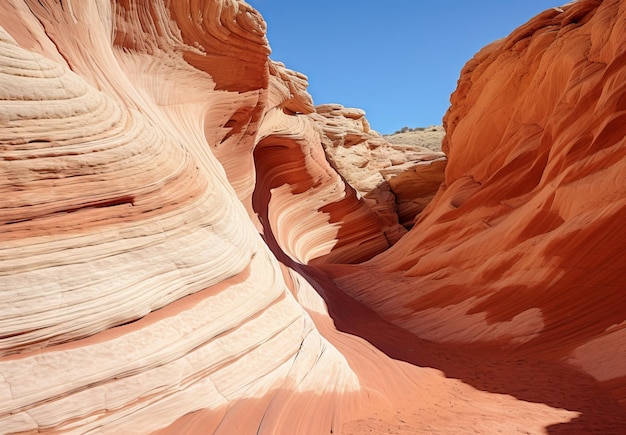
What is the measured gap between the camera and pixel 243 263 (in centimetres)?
479

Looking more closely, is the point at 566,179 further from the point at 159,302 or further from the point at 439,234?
the point at 159,302

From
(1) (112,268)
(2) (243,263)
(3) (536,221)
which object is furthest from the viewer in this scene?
(3) (536,221)

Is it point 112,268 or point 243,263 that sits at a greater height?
point 243,263

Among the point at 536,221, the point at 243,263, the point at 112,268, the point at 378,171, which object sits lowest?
the point at 112,268

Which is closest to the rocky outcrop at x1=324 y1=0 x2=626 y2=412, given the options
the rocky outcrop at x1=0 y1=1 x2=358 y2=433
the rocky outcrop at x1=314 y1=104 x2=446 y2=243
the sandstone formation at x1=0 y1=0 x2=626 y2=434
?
the sandstone formation at x1=0 y1=0 x2=626 y2=434

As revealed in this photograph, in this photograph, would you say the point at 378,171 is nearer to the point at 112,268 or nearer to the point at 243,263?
the point at 243,263

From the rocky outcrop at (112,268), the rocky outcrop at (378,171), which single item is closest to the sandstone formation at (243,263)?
the rocky outcrop at (112,268)

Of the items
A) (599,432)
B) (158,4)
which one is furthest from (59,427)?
(158,4)

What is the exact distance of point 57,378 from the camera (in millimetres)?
2779

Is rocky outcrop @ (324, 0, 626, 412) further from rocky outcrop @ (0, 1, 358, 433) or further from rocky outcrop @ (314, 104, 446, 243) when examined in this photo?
rocky outcrop @ (314, 104, 446, 243)

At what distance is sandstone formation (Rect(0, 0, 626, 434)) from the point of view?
313 cm

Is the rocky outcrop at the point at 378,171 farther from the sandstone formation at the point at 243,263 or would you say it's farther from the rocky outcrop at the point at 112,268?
the rocky outcrop at the point at 112,268

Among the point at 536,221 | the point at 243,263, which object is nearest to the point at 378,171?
Result: the point at 536,221

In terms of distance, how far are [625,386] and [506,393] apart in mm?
1131
